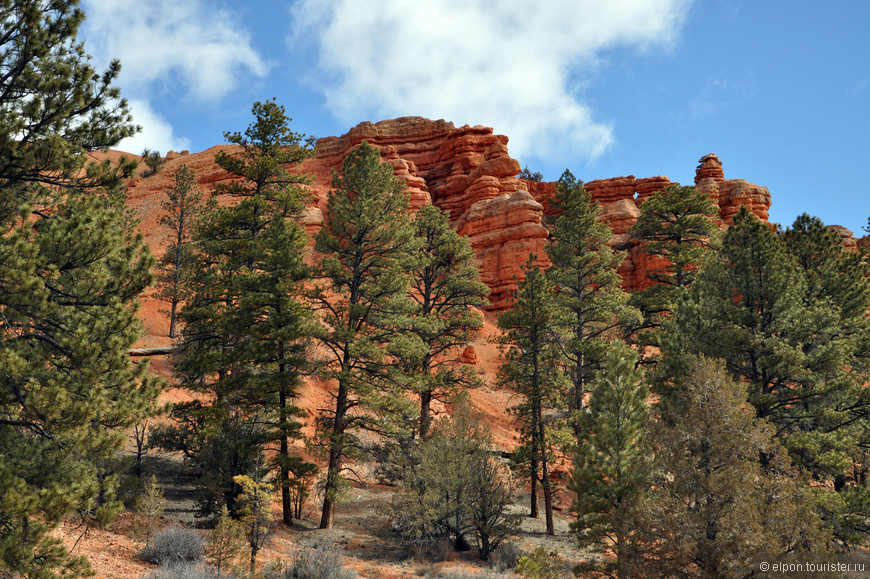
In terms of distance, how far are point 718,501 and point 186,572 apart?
1194 cm

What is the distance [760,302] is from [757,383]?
282 centimetres

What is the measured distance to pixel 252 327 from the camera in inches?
752

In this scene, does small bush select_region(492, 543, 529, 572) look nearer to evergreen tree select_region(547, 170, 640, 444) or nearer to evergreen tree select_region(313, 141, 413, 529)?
evergreen tree select_region(313, 141, 413, 529)

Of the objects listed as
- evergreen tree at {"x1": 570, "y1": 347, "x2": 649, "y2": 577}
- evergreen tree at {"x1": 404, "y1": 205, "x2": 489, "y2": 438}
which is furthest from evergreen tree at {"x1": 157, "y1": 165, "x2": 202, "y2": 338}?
evergreen tree at {"x1": 570, "y1": 347, "x2": 649, "y2": 577}

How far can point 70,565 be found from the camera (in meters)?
8.52

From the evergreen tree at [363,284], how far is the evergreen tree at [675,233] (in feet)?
45.3

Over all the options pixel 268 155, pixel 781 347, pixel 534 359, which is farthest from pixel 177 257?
pixel 781 347

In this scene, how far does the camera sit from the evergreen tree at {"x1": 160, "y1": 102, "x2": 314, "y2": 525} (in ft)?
59.7

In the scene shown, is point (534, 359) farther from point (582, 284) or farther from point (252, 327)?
point (252, 327)

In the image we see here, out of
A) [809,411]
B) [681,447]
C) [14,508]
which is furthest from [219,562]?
[809,411]

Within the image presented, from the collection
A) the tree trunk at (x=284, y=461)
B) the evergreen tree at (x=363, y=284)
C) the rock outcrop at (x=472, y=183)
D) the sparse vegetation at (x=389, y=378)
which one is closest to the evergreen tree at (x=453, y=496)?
the sparse vegetation at (x=389, y=378)

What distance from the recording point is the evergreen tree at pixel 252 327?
18.2 metres

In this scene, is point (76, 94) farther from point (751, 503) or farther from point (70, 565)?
point (751, 503)

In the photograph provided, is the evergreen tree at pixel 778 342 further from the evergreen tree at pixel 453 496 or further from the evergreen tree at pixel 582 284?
the evergreen tree at pixel 453 496
